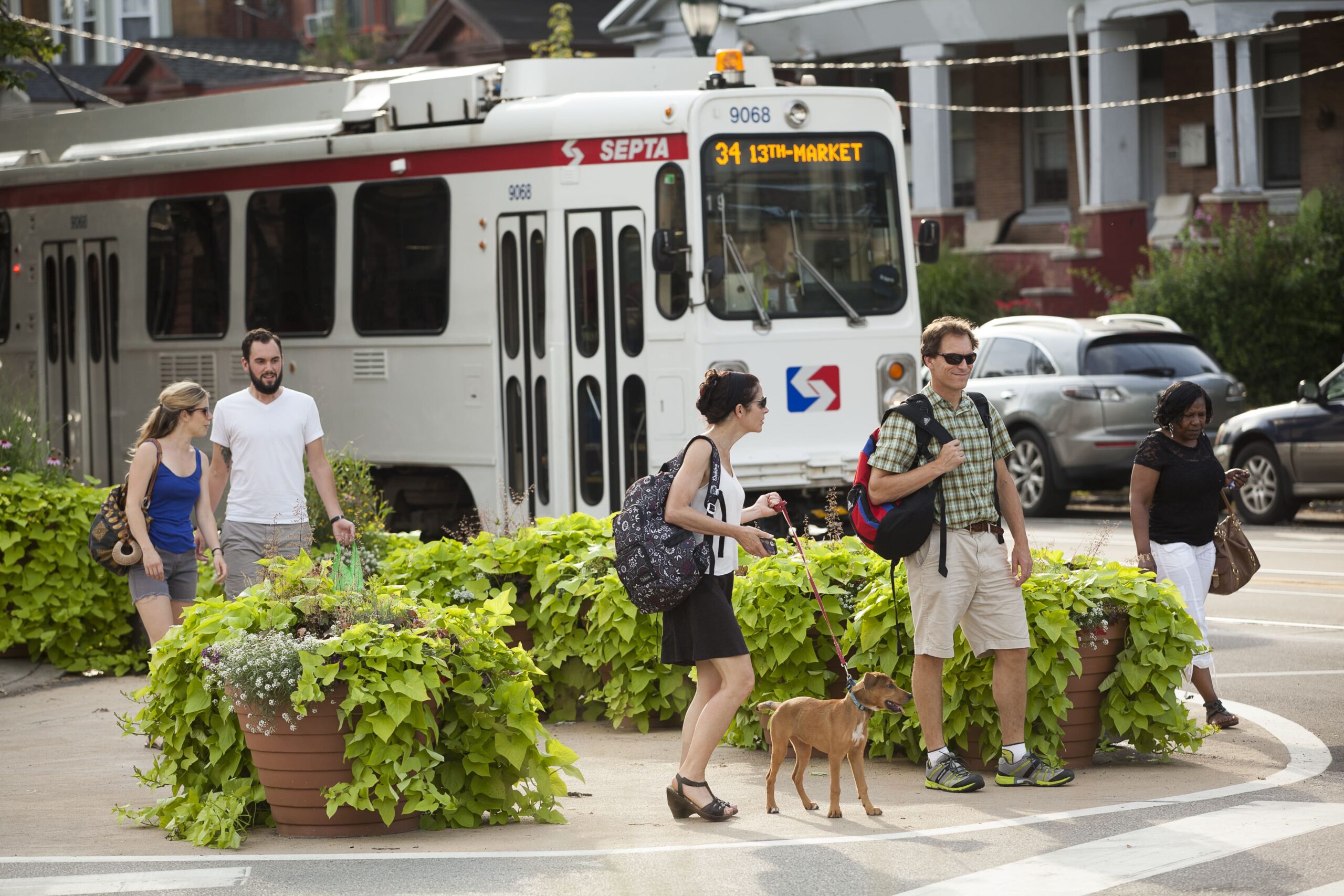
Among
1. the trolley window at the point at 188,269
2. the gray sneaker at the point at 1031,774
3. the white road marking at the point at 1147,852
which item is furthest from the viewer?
the trolley window at the point at 188,269

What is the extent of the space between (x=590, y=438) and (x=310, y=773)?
6435 mm

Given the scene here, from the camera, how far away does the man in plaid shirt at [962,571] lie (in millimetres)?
7621

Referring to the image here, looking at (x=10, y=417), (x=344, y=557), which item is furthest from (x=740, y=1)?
(x=344, y=557)

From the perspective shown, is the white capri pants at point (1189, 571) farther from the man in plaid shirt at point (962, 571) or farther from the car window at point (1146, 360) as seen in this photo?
the car window at point (1146, 360)

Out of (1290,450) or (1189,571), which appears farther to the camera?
(1290,450)

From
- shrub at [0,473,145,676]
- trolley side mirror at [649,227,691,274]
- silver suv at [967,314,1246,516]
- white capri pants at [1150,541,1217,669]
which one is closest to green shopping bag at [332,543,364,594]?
white capri pants at [1150,541,1217,669]

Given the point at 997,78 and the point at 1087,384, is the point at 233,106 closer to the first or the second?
the point at 1087,384

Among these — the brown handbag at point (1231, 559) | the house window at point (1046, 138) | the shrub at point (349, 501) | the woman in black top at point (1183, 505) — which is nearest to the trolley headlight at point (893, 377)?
the shrub at point (349, 501)

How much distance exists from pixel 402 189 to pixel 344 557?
4940 millimetres

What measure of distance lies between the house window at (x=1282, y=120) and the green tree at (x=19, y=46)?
62.1ft

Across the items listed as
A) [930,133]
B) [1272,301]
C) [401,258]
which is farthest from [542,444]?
[930,133]

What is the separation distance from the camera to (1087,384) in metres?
18.7

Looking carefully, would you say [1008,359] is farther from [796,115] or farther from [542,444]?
[542,444]

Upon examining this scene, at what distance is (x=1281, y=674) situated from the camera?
10.6 metres
